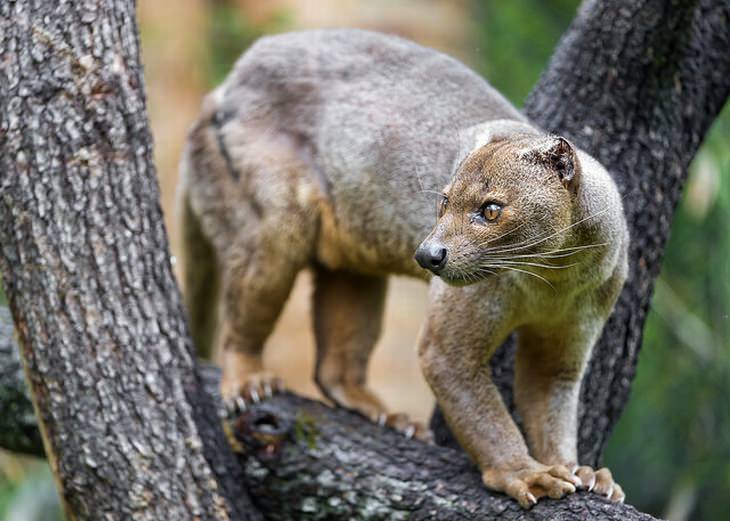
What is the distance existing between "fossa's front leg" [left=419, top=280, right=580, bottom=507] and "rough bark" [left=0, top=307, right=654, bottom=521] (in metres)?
0.13

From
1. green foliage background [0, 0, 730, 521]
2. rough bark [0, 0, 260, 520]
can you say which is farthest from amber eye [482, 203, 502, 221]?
green foliage background [0, 0, 730, 521]

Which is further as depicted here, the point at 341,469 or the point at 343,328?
the point at 343,328

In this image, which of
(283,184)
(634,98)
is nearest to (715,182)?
(634,98)

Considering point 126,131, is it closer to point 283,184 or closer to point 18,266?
point 18,266

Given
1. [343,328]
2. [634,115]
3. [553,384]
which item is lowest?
[343,328]

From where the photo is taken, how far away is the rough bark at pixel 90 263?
4102 mm

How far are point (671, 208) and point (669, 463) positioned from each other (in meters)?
4.82

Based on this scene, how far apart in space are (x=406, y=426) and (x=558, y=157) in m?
1.85

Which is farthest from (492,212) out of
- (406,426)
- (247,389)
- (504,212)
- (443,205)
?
(247,389)

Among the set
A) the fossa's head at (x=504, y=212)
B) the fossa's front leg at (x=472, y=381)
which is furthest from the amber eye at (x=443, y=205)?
the fossa's front leg at (x=472, y=381)

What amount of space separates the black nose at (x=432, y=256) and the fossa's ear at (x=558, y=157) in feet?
1.51

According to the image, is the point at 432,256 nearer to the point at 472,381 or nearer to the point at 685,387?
the point at 472,381

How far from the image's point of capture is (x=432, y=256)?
3.63 metres

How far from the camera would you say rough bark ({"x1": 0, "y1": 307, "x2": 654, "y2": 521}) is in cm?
433
